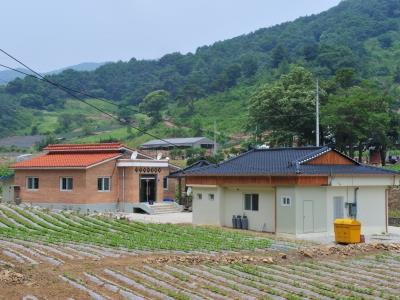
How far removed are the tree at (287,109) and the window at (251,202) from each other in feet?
84.9

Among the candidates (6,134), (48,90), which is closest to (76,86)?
(48,90)

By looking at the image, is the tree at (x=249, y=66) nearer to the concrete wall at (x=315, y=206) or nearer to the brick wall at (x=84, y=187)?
the brick wall at (x=84, y=187)

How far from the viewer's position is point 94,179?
37.3 metres

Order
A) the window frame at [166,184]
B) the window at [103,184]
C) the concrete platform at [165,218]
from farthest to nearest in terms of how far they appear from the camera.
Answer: the window frame at [166,184] → the window at [103,184] → the concrete platform at [165,218]

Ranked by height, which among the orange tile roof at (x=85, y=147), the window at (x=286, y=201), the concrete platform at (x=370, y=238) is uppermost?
the orange tile roof at (x=85, y=147)

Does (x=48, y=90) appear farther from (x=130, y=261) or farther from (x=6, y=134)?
(x=130, y=261)

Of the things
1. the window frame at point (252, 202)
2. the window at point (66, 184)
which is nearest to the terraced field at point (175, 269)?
the window frame at point (252, 202)

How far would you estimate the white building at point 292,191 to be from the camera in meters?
25.3

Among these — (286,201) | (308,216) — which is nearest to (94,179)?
(286,201)

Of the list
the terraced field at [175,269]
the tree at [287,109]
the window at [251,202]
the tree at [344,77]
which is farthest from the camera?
the tree at [344,77]

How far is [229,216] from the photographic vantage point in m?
28.5

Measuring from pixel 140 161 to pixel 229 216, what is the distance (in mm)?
11874

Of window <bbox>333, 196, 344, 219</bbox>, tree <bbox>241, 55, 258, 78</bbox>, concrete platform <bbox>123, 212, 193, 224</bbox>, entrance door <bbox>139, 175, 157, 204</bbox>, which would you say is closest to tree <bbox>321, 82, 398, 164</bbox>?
entrance door <bbox>139, 175, 157, 204</bbox>

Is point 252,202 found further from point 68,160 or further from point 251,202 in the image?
point 68,160
